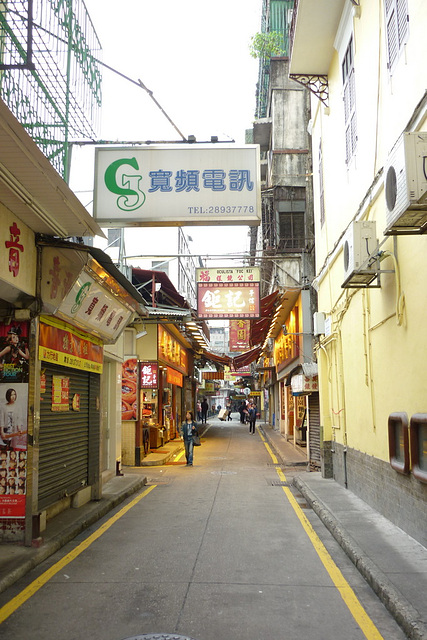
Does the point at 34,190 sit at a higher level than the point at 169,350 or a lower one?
higher

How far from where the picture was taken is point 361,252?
24.6 feet

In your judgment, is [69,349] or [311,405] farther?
[311,405]

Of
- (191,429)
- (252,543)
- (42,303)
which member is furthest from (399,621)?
(191,429)

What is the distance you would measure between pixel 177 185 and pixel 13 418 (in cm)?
386

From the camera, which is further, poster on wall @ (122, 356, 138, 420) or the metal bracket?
poster on wall @ (122, 356, 138, 420)

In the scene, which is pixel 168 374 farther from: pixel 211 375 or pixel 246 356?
pixel 211 375

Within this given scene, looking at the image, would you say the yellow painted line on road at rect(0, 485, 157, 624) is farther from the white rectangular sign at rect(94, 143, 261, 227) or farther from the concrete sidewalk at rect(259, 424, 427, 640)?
the white rectangular sign at rect(94, 143, 261, 227)

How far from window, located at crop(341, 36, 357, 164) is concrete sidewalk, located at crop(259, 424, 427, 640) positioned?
20.8 feet

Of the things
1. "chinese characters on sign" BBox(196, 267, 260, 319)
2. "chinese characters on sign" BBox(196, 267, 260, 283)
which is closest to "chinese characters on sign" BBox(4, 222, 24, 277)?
"chinese characters on sign" BBox(196, 267, 260, 319)

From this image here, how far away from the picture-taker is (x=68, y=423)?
8914 mm

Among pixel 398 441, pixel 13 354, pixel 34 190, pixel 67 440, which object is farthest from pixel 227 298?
pixel 34 190

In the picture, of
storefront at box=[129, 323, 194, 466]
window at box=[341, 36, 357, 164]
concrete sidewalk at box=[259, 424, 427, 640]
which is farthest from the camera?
storefront at box=[129, 323, 194, 466]

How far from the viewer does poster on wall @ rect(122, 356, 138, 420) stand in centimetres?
1661

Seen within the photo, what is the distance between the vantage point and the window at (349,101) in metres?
9.79
